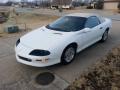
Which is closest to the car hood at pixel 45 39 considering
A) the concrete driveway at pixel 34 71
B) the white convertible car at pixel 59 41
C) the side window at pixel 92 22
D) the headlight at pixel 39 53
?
the white convertible car at pixel 59 41

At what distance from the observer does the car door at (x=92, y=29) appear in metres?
5.44

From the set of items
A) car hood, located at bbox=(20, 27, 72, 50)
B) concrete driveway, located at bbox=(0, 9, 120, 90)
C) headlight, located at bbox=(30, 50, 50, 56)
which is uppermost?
car hood, located at bbox=(20, 27, 72, 50)

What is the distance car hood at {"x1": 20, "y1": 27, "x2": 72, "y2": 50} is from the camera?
4305 millimetres

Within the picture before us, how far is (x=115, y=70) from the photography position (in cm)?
393

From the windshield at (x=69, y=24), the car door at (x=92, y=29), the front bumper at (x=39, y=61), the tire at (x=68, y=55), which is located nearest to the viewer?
the front bumper at (x=39, y=61)

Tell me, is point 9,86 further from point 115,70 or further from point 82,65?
point 115,70

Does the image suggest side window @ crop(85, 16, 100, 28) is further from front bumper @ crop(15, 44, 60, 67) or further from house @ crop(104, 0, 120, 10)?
house @ crop(104, 0, 120, 10)

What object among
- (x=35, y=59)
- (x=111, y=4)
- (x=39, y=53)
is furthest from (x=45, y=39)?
(x=111, y=4)

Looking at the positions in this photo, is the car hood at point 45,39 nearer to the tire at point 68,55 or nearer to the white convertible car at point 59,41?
the white convertible car at point 59,41

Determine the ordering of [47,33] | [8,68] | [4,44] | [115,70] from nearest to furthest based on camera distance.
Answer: [115,70] → [8,68] → [47,33] → [4,44]

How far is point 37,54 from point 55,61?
52 cm

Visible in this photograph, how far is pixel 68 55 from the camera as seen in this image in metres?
Result: 4.70

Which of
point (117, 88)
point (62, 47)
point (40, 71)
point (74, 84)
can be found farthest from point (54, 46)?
point (117, 88)

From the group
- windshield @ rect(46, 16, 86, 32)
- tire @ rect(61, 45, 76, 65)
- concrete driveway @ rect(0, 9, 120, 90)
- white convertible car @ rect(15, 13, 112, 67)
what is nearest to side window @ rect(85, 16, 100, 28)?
white convertible car @ rect(15, 13, 112, 67)
